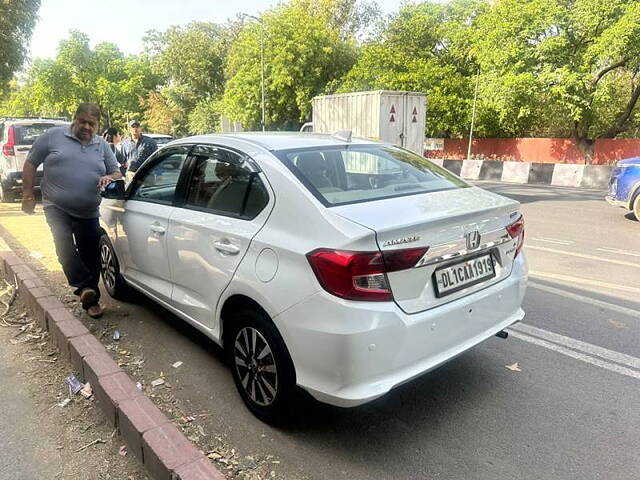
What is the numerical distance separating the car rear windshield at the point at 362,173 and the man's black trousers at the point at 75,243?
7.87ft

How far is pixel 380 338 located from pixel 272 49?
30.2 m

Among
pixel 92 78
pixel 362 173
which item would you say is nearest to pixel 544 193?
pixel 362 173

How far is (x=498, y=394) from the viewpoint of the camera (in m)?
3.20

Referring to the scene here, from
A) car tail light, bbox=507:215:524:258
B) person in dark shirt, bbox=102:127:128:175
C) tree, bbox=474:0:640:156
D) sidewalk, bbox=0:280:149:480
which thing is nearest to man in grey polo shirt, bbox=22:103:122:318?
sidewalk, bbox=0:280:149:480

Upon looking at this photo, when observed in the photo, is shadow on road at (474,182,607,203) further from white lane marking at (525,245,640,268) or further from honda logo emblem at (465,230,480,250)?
honda logo emblem at (465,230,480,250)

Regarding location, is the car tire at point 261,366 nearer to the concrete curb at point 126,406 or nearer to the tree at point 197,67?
the concrete curb at point 126,406

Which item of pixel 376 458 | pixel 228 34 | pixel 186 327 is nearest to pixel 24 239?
pixel 186 327

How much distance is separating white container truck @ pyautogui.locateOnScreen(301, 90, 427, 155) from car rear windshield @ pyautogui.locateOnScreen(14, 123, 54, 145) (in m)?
6.07

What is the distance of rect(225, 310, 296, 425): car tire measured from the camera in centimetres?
265

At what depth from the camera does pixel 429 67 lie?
26562 mm

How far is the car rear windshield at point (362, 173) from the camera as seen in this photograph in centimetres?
286

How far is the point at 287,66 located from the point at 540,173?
17.4 meters

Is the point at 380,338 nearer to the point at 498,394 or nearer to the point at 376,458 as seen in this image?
the point at 376,458

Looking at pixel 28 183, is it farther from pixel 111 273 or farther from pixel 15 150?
pixel 15 150
